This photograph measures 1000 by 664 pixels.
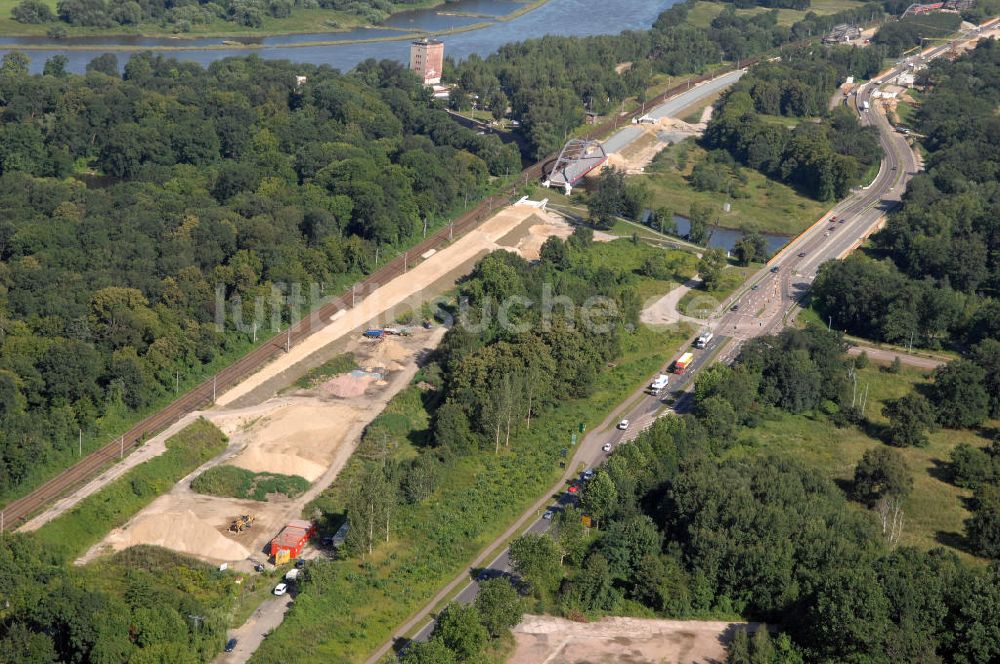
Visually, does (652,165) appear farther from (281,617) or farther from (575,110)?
(281,617)

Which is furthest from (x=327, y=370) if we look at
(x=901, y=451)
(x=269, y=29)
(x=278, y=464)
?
(x=269, y=29)

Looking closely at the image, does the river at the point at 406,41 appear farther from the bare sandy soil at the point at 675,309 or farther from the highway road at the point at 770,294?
the bare sandy soil at the point at 675,309

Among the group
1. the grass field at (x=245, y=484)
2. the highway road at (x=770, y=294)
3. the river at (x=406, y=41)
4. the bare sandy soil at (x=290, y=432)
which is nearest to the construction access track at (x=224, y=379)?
the bare sandy soil at (x=290, y=432)

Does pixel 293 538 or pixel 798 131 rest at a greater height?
pixel 798 131

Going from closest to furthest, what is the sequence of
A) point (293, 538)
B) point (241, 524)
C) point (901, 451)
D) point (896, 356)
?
point (293, 538)
point (241, 524)
point (901, 451)
point (896, 356)

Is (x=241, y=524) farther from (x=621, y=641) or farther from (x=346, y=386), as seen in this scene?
(x=621, y=641)

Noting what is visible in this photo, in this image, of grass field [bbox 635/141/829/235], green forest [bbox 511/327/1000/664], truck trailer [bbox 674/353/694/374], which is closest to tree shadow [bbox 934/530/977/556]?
green forest [bbox 511/327/1000/664]
